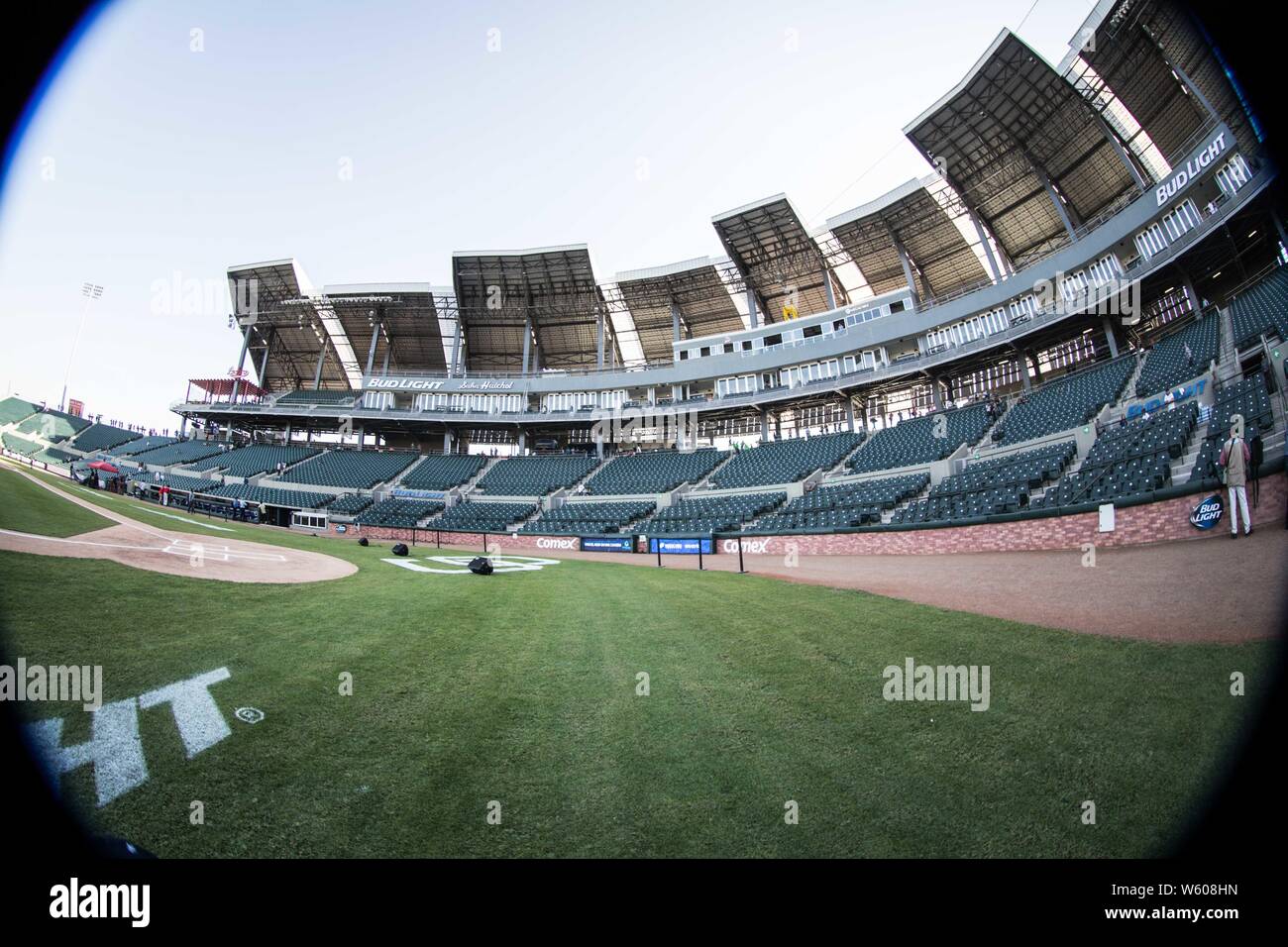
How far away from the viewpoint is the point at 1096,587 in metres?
8.84

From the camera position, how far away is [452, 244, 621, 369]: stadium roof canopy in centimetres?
4369

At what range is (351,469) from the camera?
45406 millimetres

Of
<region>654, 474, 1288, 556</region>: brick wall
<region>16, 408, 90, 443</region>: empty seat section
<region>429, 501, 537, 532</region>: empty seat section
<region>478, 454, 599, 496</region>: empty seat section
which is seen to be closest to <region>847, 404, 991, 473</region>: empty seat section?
<region>654, 474, 1288, 556</region>: brick wall

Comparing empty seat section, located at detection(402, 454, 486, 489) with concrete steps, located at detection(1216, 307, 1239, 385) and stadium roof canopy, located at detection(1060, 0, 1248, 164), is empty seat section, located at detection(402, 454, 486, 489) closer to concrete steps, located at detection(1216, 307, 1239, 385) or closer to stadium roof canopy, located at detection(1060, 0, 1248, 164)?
concrete steps, located at detection(1216, 307, 1239, 385)

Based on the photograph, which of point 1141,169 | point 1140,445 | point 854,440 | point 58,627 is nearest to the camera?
point 58,627

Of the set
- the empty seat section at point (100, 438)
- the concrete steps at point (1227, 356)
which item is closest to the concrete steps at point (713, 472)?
the concrete steps at point (1227, 356)

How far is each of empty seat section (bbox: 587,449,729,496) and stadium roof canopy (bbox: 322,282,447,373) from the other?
86.1 feet

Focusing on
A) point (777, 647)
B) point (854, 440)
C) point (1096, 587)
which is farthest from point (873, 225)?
point (777, 647)

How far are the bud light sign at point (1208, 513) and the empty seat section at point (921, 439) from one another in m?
14.7

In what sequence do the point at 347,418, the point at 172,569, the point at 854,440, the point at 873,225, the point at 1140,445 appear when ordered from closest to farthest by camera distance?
the point at 172,569, the point at 1140,445, the point at 854,440, the point at 873,225, the point at 347,418

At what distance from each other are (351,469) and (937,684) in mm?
51544

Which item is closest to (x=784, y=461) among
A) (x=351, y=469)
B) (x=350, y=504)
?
(x=350, y=504)

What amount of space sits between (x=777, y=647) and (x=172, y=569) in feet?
36.1
